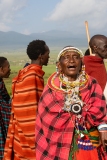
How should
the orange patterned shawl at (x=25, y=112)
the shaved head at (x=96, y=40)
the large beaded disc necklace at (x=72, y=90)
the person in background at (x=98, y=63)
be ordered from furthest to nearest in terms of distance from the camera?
the shaved head at (x=96, y=40) < the person in background at (x=98, y=63) < the orange patterned shawl at (x=25, y=112) < the large beaded disc necklace at (x=72, y=90)

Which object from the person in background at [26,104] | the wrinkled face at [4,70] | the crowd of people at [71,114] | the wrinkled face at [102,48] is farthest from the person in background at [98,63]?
the wrinkled face at [4,70]

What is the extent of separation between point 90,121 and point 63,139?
318 millimetres

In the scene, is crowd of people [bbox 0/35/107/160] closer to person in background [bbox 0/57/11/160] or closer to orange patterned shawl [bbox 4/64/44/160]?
orange patterned shawl [bbox 4/64/44/160]

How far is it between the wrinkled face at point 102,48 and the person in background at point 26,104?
2.15ft

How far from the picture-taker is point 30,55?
13.8 feet

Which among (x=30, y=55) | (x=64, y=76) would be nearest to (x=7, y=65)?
(x=30, y=55)

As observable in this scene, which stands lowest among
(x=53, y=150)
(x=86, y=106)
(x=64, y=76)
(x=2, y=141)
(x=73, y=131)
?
(x=2, y=141)

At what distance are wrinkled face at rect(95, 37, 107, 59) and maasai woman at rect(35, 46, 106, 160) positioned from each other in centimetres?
89

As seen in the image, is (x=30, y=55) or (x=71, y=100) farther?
(x=30, y=55)

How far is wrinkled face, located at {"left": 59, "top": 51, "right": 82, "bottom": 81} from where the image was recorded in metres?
3.15

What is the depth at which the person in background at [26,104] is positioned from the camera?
12.7ft

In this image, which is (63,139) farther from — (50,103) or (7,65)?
(7,65)

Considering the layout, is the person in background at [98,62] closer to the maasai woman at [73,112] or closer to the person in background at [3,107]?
the maasai woman at [73,112]

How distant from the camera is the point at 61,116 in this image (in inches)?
125
